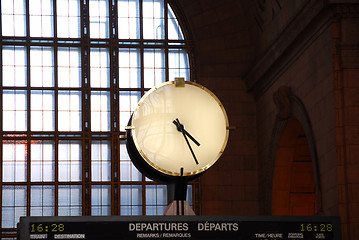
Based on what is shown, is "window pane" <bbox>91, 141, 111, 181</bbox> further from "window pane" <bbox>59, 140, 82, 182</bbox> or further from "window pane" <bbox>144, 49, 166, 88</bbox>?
"window pane" <bbox>144, 49, 166, 88</bbox>

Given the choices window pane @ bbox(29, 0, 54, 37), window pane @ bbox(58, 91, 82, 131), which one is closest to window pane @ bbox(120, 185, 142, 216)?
window pane @ bbox(58, 91, 82, 131)

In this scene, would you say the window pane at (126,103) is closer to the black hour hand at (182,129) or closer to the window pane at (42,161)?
the window pane at (42,161)

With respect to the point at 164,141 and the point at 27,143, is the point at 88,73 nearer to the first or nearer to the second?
the point at 27,143

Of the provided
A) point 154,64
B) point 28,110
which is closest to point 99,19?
point 154,64

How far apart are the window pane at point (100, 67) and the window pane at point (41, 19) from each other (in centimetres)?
138

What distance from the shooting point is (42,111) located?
77.0 ft

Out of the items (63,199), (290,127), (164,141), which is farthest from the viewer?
(63,199)

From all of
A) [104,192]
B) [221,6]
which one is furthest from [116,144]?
[221,6]

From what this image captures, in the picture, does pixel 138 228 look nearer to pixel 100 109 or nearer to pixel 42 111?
pixel 100 109

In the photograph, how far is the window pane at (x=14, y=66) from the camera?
77.0ft

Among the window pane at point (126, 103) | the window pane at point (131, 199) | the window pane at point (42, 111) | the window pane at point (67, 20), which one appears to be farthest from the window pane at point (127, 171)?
the window pane at point (67, 20)

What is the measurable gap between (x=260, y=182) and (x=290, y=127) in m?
3.03

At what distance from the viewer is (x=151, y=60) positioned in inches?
944

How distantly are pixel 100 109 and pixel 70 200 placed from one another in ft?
9.05
